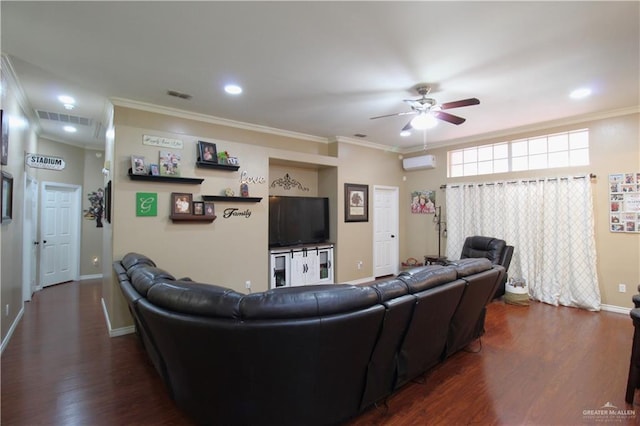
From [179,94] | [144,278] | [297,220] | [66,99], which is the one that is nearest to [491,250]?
[297,220]

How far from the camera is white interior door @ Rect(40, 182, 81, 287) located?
5.76m

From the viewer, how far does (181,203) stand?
12.8ft

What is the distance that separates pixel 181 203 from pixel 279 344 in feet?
9.61

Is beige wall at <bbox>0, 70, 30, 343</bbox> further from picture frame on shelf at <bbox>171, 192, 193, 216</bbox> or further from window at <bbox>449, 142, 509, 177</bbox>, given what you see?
window at <bbox>449, 142, 509, 177</bbox>

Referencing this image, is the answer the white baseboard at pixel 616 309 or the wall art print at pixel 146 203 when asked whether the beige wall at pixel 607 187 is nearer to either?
the white baseboard at pixel 616 309

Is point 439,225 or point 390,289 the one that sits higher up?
point 439,225

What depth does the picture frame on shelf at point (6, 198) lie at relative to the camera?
286 centimetres

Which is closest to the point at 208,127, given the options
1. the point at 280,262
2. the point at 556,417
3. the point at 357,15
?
the point at 280,262

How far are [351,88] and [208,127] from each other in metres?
2.27

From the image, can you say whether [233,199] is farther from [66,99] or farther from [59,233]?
[59,233]

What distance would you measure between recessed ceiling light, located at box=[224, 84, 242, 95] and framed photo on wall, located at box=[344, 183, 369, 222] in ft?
9.20

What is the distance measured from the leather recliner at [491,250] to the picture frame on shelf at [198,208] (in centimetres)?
430

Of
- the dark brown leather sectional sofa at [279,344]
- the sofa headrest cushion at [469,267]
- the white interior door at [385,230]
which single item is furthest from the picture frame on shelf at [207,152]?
the white interior door at [385,230]

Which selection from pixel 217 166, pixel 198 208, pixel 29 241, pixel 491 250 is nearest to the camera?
pixel 198 208
